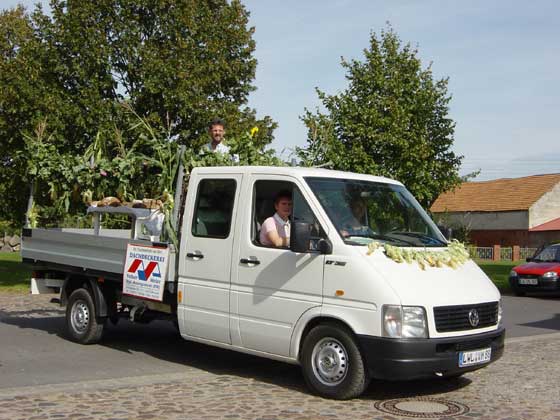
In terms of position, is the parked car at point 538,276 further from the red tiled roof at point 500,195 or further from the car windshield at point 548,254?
the red tiled roof at point 500,195

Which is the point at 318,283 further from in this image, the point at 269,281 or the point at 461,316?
the point at 461,316

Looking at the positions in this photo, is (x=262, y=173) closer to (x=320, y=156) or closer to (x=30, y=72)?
(x=320, y=156)

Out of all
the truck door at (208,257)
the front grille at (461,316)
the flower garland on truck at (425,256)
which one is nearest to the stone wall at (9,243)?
the truck door at (208,257)

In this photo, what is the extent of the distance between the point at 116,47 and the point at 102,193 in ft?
36.2

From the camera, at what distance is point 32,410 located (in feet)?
21.4

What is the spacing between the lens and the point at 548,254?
74.1 feet

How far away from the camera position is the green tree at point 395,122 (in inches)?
1012

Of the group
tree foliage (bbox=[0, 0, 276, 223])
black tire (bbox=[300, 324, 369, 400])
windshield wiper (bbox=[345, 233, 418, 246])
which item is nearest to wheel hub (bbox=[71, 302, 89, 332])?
black tire (bbox=[300, 324, 369, 400])

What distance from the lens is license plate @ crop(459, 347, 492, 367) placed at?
275 inches

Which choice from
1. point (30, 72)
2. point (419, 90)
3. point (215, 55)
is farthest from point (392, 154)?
point (30, 72)

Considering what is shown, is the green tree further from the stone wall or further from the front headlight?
the stone wall

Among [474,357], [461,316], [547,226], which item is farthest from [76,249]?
[547,226]

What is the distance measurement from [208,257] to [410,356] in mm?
2558

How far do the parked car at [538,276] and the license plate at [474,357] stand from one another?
14.5m
